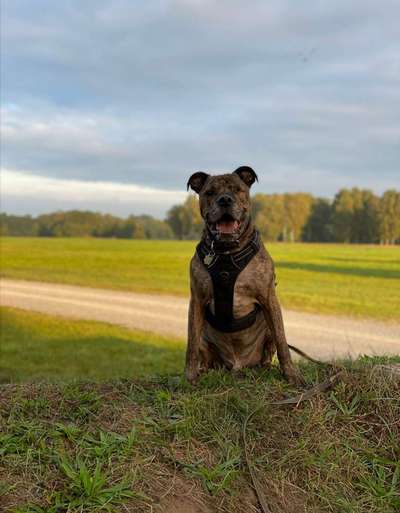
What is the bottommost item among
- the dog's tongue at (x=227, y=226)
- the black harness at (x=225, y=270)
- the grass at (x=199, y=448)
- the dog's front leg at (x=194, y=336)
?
the grass at (x=199, y=448)

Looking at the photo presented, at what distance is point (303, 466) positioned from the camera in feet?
11.7

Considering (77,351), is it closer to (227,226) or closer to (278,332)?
(278,332)

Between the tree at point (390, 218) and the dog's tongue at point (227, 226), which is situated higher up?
the tree at point (390, 218)

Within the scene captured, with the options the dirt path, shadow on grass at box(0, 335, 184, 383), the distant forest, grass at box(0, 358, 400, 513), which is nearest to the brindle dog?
grass at box(0, 358, 400, 513)

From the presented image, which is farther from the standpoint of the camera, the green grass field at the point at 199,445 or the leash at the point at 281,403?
the leash at the point at 281,403

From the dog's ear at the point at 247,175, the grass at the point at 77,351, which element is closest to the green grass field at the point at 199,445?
the dog's ear at the point at 247,175

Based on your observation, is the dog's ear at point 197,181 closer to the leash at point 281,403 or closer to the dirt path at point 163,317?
the leash at point 281,403

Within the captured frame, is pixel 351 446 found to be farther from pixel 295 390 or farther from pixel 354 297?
pixel 354 297

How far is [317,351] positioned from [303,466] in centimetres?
763

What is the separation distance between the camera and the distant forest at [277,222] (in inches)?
4296

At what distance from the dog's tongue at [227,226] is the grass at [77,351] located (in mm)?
4002

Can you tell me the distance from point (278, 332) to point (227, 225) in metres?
1.07

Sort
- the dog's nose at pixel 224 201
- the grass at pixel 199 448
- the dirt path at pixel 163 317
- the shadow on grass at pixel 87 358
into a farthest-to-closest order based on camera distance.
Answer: the dirt path at pixel 163 317, the shadow on grass at pixel 87 358, the dog's nose at pixel 224 201, the grass at pixel 199 448

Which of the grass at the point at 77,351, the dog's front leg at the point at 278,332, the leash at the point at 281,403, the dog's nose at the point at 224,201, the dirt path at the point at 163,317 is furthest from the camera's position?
the dirt path at the point at 163,317
